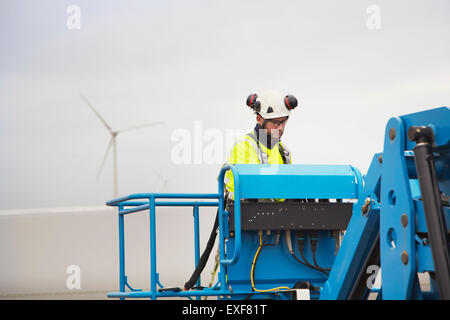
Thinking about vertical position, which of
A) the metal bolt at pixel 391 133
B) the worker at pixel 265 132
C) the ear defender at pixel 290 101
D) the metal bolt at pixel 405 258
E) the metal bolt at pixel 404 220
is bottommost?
the metal bolt at pixel 405 258

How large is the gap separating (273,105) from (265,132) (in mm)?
266

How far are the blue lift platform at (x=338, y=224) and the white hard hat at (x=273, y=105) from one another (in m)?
0.72

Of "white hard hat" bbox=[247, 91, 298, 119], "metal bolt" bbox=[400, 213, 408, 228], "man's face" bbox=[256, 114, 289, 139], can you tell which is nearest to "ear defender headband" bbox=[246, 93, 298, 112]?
"white hard hat" bbox=[247, 91, 298, 119]

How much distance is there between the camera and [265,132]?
6520mm

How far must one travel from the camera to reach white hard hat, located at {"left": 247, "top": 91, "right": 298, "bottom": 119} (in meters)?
6.43

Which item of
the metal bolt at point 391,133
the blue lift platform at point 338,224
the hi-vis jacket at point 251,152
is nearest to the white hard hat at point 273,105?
the hi-vis jacket at point 251,152

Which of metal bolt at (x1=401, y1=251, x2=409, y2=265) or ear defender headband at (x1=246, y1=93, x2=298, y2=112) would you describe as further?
ear defender headband at (x1=246, y1=93, x2=298, y2=112)

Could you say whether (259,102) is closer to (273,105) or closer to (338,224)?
(273,105)

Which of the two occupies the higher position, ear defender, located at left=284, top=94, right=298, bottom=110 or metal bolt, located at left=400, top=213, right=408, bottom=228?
ear defender, located at left=284, top=94, right=298, bottom=110

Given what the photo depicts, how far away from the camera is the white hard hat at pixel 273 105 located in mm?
6434

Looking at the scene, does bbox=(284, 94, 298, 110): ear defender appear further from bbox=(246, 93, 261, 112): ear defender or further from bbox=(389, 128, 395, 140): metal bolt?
bbox=(389, 128, 395, 140): metal bolt

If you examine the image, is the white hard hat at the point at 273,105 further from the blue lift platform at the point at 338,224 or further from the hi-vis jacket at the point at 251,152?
the blue lift platform at the point at 338,224
